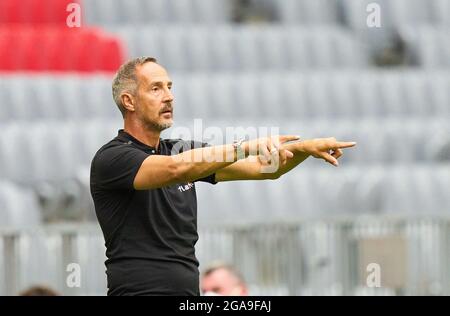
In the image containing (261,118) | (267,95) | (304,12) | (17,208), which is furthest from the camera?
(304,12)

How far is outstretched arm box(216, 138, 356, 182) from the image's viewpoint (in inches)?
238

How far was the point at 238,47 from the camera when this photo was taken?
1866 cm

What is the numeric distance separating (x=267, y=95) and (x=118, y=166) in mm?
10972

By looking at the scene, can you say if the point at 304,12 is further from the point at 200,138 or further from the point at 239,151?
the point at 239,151

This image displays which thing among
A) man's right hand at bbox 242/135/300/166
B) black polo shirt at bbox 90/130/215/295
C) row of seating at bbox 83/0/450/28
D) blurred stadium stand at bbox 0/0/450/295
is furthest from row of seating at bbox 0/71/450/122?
man's right hand at bbox 242/135/300/166

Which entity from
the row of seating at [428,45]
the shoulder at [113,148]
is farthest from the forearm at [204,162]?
the row of seating at [428,45]

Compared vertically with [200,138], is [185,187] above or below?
below

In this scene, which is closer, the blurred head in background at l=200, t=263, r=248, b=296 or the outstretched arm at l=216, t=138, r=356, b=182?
the outstretched arm at l=216, t=138, r=356, b=182

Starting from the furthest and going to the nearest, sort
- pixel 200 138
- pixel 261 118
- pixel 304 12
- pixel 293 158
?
pixel 304 12, pixel 261 118, pixel 200 138, pixel 293 158

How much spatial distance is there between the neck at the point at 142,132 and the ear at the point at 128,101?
0.07 metres

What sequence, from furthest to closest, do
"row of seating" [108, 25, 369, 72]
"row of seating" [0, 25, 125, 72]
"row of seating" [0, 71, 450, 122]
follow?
"row of seating" [108, 25, 369, 72], "row of seating" [0, 25, 125, 72], "row of seating" [0, 71, 450, 122]

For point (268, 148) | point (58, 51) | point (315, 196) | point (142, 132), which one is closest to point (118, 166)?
point (142, 132)

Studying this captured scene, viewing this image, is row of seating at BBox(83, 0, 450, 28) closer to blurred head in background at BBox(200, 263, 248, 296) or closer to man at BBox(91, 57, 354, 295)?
blurred head in background at BBox(200, 263, 248, 296)

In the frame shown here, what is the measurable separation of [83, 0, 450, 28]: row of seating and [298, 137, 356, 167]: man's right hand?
13.0 meters
